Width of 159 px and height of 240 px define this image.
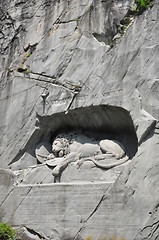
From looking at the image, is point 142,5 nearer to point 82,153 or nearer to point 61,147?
point 82,153

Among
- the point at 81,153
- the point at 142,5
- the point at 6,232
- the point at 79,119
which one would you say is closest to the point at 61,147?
the point at 81,153

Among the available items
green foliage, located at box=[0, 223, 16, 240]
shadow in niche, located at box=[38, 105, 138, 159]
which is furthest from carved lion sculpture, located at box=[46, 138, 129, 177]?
green foliage, located at box=[0, 223, 16, 240]

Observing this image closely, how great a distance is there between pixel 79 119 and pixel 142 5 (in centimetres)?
266

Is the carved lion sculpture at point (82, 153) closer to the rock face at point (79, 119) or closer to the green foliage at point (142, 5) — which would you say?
the rock face at point (79, 119)

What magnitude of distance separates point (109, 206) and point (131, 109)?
1.84 m

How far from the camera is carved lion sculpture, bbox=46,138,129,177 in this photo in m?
8.68

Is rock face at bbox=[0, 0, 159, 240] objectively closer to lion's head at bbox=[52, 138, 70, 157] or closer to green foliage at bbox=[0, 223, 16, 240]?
lion's head at bbox=[52, 138, 70, 157]

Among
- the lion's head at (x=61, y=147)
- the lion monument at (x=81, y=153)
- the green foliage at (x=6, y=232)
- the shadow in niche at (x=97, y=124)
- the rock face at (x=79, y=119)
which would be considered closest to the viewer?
the rock face at (x=79, y=119)

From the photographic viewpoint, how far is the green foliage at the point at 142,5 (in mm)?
8867

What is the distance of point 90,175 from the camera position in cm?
876

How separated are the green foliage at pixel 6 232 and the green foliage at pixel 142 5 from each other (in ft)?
16.4

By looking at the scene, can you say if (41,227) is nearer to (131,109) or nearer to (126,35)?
(131,109)

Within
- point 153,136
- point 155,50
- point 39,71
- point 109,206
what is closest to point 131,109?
point 153,136

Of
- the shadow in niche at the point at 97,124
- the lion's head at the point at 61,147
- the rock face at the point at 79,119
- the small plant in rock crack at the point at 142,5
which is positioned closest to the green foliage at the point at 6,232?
the rock face at the point at 79,119
